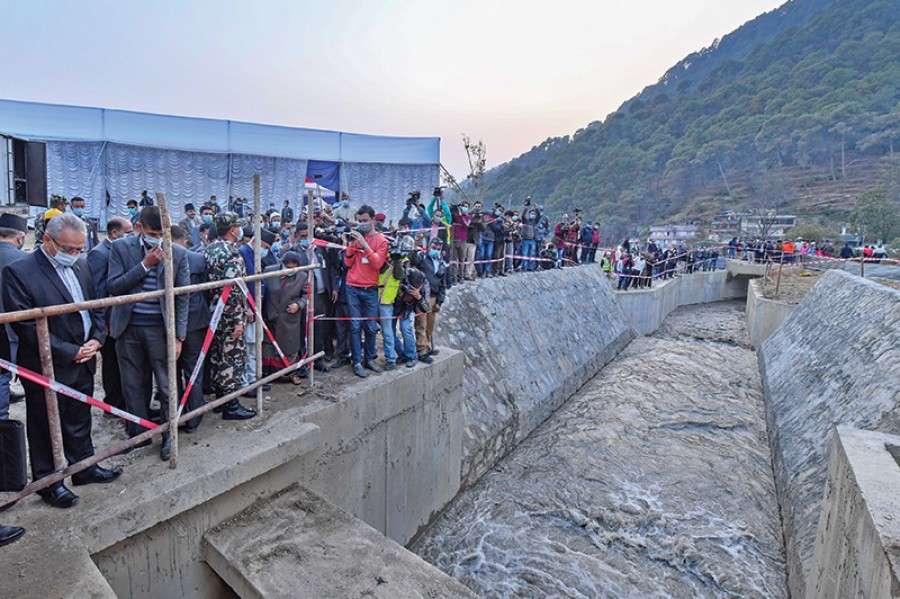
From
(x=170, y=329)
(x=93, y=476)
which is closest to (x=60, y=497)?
(x=93, y=476)

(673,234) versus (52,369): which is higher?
(673,234)

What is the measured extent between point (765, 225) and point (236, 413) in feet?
188

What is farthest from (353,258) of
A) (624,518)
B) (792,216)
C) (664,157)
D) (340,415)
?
(664,157)

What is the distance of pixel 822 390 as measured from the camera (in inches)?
346

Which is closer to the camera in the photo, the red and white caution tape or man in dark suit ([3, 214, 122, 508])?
the red and white caution tape

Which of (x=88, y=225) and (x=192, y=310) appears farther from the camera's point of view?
(x=88, y=225)

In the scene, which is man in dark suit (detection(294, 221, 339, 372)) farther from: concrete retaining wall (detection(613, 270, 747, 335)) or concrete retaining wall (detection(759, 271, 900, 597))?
concrete retaining wall (detection(613, 270, 747, 335))

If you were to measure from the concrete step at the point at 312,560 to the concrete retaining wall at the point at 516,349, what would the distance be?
4.09 meters

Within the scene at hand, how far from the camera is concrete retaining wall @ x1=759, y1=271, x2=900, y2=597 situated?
252 inches

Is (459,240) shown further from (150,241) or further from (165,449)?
(165,449)

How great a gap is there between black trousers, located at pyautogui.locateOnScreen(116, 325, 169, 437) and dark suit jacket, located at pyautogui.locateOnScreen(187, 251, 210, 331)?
0.34 m

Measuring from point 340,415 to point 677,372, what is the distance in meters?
12.6

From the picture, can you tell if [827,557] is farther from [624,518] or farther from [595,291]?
[595,291]

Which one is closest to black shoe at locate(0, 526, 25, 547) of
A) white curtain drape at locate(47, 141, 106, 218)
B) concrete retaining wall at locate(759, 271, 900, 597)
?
concrete retaining wall at locate(759, 271, 900, 597)
